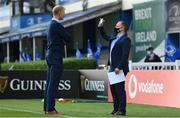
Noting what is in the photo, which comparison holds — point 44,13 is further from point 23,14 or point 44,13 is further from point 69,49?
point 69,49

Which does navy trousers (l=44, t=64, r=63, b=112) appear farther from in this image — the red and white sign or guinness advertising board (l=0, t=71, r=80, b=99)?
guinness advertising board (l=0, t=71, r=80, b=99)

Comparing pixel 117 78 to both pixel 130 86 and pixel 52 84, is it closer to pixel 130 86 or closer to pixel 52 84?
pixel 52 84

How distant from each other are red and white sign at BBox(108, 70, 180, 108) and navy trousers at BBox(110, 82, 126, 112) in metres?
2.72

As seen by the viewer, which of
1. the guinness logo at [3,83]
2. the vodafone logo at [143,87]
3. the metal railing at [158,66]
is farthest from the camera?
the guinness logo at [3,83]

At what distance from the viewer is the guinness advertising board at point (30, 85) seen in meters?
20.0

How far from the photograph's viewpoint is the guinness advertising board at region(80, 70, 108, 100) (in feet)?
62.9

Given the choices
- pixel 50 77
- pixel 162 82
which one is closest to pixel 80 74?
pixel 162 82

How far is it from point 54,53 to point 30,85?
815 cm

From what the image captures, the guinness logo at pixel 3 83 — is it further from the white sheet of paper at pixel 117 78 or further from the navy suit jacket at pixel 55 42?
the white sheet of paper at pixel 117 78

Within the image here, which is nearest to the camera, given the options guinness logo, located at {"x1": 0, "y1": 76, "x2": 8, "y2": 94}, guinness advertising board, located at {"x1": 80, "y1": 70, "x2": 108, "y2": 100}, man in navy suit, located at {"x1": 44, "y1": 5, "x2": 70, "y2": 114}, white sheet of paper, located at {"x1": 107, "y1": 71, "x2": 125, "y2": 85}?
man in navy suit, located at {"x1": 44, "y1": 5, "x2": 70, "y2": 114}

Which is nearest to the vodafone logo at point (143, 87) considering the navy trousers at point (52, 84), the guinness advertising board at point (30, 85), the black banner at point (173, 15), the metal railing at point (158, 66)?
the metal railing at point (158, 66)

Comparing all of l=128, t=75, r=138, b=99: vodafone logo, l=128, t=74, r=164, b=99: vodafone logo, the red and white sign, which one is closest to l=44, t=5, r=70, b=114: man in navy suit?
the red and white sign

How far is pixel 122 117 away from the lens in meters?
11.7

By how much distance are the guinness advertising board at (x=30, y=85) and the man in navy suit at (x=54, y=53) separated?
7.83 metres
